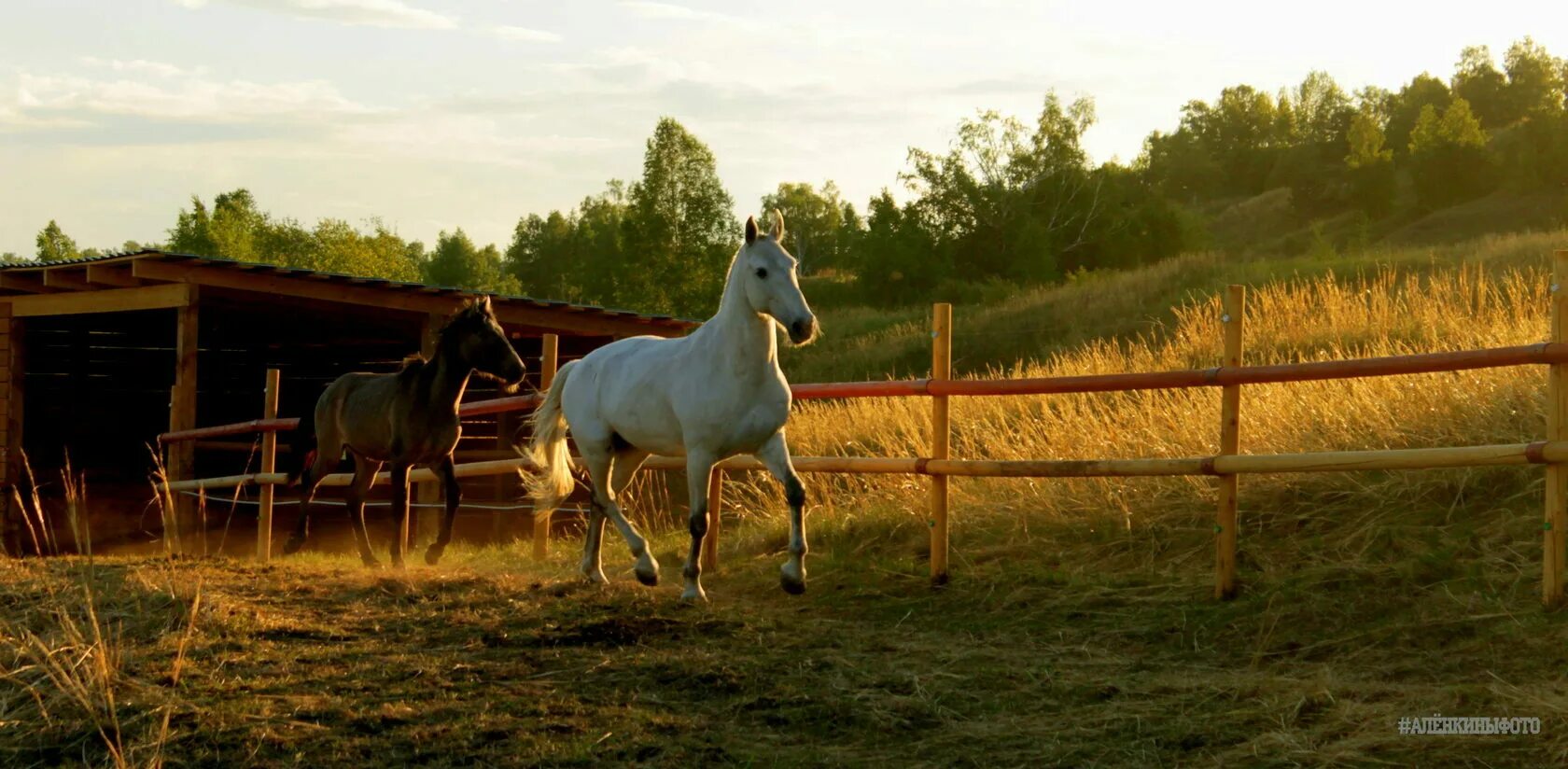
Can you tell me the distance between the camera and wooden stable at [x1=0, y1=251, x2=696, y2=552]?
13.5 metres

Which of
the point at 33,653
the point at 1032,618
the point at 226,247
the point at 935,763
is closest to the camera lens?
the point at 935,763

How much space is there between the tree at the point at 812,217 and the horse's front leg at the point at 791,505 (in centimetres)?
7142

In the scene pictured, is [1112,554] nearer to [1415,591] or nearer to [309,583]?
[1415,591]

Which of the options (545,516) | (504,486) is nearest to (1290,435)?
(545,516)

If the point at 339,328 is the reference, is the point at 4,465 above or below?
below

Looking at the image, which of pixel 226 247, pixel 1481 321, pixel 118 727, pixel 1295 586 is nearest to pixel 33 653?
pixel 118 727

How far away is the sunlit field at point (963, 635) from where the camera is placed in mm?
3902

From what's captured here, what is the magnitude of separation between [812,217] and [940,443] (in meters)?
82.5

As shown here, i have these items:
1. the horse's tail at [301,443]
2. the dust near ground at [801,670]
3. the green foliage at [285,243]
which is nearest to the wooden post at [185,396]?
the horse's tail at [301,443]

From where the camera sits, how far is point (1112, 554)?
729 cm

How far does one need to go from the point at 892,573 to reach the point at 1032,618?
1298 mm

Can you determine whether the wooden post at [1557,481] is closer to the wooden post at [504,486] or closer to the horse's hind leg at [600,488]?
the horse's hind leg at [600,488]

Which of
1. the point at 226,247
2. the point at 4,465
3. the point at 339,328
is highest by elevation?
→ the point at 226,247

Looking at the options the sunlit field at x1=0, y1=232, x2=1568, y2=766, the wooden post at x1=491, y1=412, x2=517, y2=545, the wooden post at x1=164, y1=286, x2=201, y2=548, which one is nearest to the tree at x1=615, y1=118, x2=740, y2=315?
the wooden post at x1=491, y1=412, x2=517, y2=545
